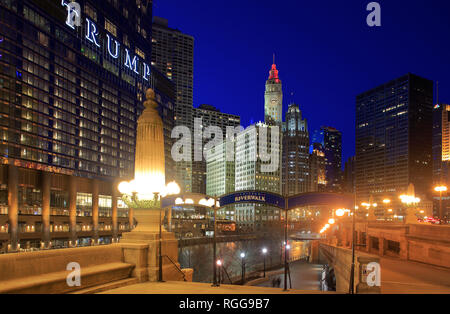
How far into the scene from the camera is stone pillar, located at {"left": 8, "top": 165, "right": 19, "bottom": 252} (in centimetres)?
6625

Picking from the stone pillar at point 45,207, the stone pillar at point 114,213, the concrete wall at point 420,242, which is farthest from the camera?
the stone pillar at point 114,213

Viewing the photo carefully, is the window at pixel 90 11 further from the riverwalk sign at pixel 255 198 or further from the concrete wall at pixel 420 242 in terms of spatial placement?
the riverwalk sign at pixel 255 198

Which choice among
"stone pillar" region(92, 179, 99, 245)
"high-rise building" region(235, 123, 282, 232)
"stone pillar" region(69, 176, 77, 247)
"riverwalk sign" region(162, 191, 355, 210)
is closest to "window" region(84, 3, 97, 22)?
"stone pillar" region(69, 176, 77, 247)

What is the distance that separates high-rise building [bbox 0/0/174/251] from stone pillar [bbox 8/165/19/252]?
0.62 ft

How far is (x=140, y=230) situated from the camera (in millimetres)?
17125

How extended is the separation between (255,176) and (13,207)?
131590 mm

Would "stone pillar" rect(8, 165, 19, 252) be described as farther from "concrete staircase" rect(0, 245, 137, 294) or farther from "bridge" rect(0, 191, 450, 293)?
"concrete staircase" rect(0, 245, 137, 294)

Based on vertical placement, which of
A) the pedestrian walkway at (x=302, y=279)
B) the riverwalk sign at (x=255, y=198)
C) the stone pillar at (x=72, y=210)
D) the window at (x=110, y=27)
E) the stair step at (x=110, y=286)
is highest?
the window at (x=110, y=27)

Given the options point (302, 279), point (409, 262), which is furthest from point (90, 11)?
point (409, 262)

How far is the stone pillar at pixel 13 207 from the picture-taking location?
66.2 meters

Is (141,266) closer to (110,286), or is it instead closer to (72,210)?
(110,286)

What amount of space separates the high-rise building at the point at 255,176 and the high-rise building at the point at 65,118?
7489 centimetres

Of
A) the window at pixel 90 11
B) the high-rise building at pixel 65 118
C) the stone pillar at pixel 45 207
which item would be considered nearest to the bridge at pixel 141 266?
the high-rise building at pixel 65 118
